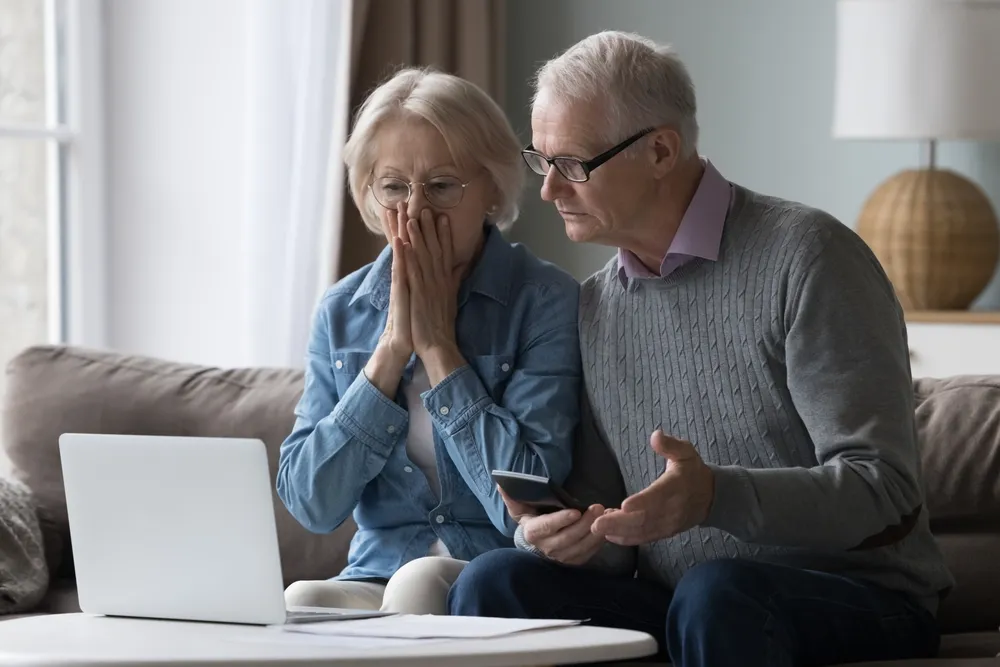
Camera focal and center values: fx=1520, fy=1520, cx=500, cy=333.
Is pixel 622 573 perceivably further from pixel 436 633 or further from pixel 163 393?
pixel 163 393

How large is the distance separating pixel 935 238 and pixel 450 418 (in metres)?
1.82

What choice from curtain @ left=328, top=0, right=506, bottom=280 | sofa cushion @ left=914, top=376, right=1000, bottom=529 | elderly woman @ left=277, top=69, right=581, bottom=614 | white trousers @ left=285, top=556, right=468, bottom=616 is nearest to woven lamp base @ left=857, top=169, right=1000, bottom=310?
curtain @ left=328, top=0, right=506, bottom=280

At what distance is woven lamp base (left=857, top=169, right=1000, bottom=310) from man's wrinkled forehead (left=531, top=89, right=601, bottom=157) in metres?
1.73

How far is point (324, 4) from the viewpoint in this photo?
3.72 metres

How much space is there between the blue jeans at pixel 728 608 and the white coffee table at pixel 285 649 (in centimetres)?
21

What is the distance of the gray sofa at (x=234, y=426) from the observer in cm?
229

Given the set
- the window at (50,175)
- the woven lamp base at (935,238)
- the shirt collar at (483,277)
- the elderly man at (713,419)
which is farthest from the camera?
the window at (50,175)

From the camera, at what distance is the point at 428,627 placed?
1.59 m

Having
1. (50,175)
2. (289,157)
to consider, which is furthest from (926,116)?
(50,175)

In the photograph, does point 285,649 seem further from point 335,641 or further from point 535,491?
point 535,491

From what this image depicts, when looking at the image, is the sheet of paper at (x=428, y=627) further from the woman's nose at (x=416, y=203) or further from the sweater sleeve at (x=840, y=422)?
the woman's nose at (x=416, y=203)

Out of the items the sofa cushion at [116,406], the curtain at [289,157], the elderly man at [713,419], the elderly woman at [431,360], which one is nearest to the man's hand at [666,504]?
the elderly man at [713,419]

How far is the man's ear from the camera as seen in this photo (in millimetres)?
2049

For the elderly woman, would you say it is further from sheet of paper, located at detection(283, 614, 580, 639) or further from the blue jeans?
sheet of paper, located at detection(283, 614, 580, 639)
